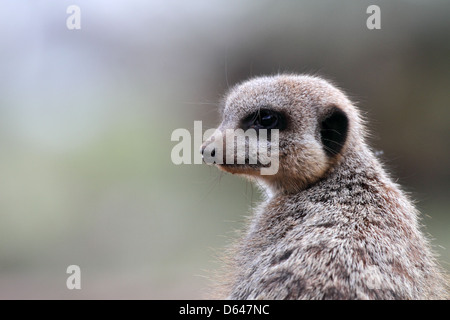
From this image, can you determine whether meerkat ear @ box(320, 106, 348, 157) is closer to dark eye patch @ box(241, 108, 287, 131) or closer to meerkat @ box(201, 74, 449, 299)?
Answer: meerkat @ box(201, 74, 449, 299)

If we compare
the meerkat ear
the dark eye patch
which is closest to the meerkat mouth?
the dark eye patch

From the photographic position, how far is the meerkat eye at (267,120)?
2305mm

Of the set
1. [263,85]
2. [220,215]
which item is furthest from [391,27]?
[263,85]

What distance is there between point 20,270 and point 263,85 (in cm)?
488

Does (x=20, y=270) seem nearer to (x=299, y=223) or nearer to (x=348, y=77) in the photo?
(x=348, y=77)

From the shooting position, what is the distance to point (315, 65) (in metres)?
5.28

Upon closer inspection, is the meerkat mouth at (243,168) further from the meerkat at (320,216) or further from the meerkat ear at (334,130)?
the meerkat ear at (334,130)

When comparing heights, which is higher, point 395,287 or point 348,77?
point 348,77

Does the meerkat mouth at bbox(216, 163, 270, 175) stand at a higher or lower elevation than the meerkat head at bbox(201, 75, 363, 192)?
lower

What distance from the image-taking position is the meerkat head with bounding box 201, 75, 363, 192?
7.39 feet

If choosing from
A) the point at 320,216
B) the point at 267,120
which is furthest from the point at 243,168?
the point at 320,216

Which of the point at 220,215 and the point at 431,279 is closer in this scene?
the point at 431,279

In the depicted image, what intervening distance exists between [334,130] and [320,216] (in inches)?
21.2
